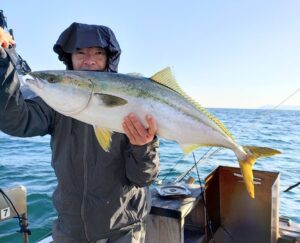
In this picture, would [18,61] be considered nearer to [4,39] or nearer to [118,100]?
[4,39]

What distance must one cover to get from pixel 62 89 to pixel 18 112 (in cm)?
37

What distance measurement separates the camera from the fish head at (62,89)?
2.37 metres

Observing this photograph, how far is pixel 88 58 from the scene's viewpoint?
307 cm

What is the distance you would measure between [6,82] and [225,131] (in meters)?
1.74

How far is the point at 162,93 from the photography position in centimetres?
254

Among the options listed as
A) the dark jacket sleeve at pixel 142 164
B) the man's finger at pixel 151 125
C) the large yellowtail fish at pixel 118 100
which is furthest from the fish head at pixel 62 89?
the dark jacket sleeve at pixel 142 164

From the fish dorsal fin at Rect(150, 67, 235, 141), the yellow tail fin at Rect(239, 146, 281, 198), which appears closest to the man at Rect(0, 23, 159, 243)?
the fish dorsal fin at Rect(150, 67, 235, 141)

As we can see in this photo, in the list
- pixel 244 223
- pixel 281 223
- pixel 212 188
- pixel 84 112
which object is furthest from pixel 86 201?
pixel 281 223

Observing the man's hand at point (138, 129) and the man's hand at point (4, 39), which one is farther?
the man's hand at point (138, 129)

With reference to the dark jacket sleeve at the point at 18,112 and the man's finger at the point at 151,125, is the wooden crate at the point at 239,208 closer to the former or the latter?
the man's finger at the point at 151,125

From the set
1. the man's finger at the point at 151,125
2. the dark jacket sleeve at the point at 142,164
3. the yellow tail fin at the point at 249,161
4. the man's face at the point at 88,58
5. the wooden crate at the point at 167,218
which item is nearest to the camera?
the man's finger at the point at 151,125

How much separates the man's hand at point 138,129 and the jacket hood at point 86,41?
895mm

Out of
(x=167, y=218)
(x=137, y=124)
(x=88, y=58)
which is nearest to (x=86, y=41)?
(x=88, y=58)

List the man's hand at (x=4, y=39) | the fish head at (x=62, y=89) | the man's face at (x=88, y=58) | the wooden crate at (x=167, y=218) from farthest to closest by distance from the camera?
the wooden crate at (x=167, y=218), the man's face at (x=88, y=58), the fish head at (x=62, y=89), the man's hand at (x=4, y=39)
